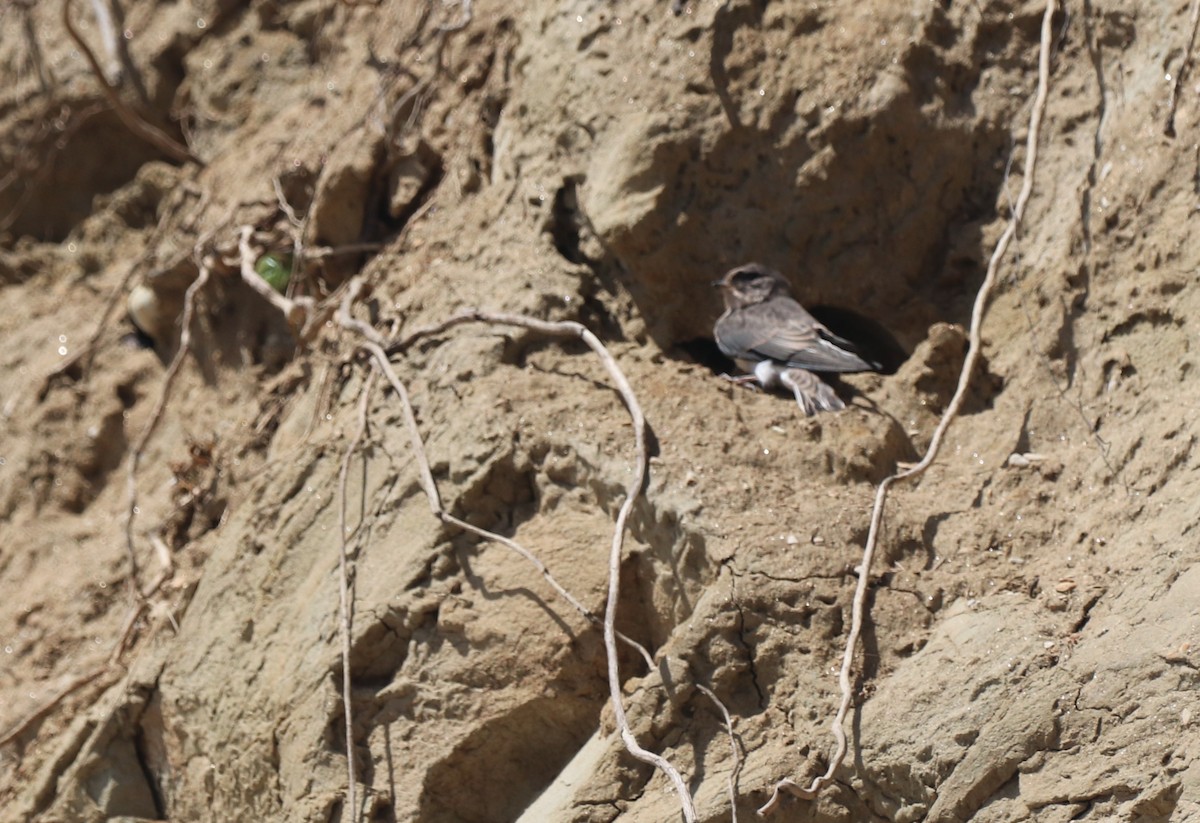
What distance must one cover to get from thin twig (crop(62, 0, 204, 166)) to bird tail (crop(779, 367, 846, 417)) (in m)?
3.47

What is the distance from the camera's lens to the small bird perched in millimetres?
5090

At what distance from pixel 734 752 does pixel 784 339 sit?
6.38 feet

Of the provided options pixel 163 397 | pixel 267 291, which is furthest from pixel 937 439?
pixel 163 397

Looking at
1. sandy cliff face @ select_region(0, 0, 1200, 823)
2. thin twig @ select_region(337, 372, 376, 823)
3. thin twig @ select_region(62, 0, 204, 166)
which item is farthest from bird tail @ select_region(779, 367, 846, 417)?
thin twig @ select_region(62, 0, 204, 166)

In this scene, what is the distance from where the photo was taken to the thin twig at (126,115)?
23.2 ft

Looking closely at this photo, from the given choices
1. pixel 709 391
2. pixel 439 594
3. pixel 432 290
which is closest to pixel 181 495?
pixel 432 290

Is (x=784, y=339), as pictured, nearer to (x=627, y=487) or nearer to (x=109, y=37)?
(x=627, y=487)

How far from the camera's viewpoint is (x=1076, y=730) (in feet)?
10.9

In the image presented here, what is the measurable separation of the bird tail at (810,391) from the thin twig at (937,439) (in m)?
→ 0.36

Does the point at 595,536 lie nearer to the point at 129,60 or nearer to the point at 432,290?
the point at 432,290

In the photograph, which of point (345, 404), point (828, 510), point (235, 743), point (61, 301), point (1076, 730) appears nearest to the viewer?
point (1076, 730)

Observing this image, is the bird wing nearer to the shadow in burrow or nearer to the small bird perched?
the small bird perched

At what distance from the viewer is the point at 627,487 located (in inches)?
169

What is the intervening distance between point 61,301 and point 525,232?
3.13 metres
